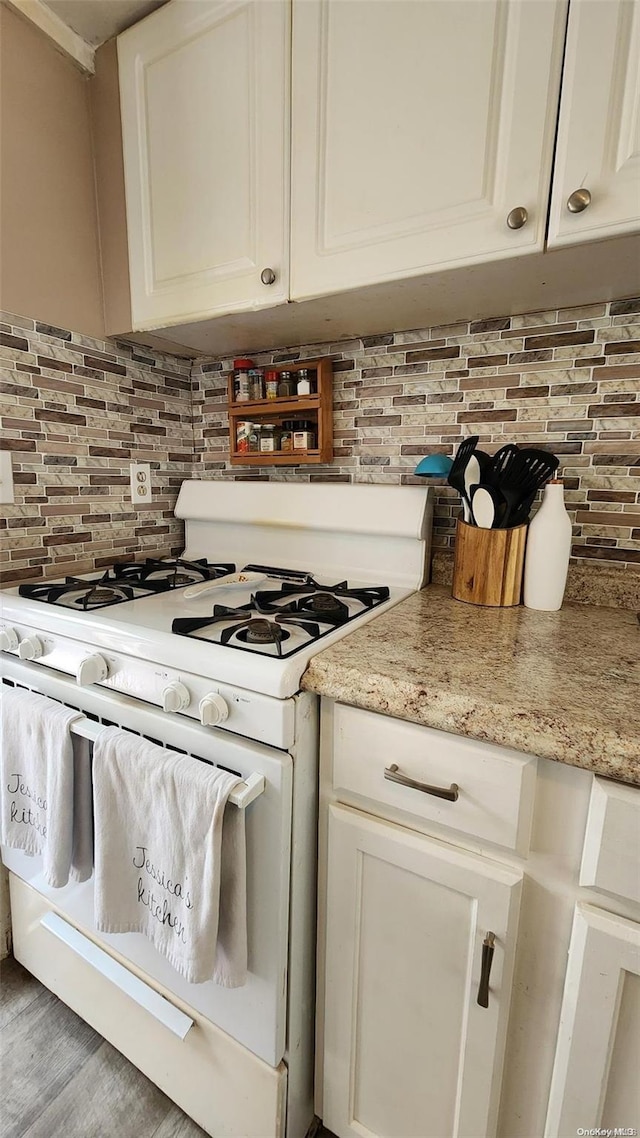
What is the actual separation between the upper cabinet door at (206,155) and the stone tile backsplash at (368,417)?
0.94 feet

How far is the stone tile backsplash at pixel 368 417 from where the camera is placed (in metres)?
1.01

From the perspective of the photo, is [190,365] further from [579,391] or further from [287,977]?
[287,977]

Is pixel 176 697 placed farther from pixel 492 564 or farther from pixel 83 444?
pixel 83 444

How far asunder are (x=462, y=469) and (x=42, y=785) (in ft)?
3.47

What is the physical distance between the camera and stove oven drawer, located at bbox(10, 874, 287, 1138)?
0.81 metres

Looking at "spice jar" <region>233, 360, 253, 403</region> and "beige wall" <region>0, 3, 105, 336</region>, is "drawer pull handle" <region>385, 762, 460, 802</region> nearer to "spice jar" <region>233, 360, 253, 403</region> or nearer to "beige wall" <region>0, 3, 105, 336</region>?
Answer: "spice jar" <region>233, 360, 253, 403</region>

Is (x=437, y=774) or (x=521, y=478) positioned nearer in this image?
(x=437, y=774)

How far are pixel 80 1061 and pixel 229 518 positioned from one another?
1306 millimetres

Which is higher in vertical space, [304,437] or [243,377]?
[243,377]

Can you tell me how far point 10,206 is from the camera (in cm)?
106

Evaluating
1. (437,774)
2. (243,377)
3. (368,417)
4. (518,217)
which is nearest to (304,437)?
(368,417)

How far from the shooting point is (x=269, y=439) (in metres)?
1.35

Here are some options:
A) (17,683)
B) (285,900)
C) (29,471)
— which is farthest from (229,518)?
(285,900)

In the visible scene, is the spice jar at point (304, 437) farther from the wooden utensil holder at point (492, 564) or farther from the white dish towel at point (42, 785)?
the white dish towel at point (42, 785)
